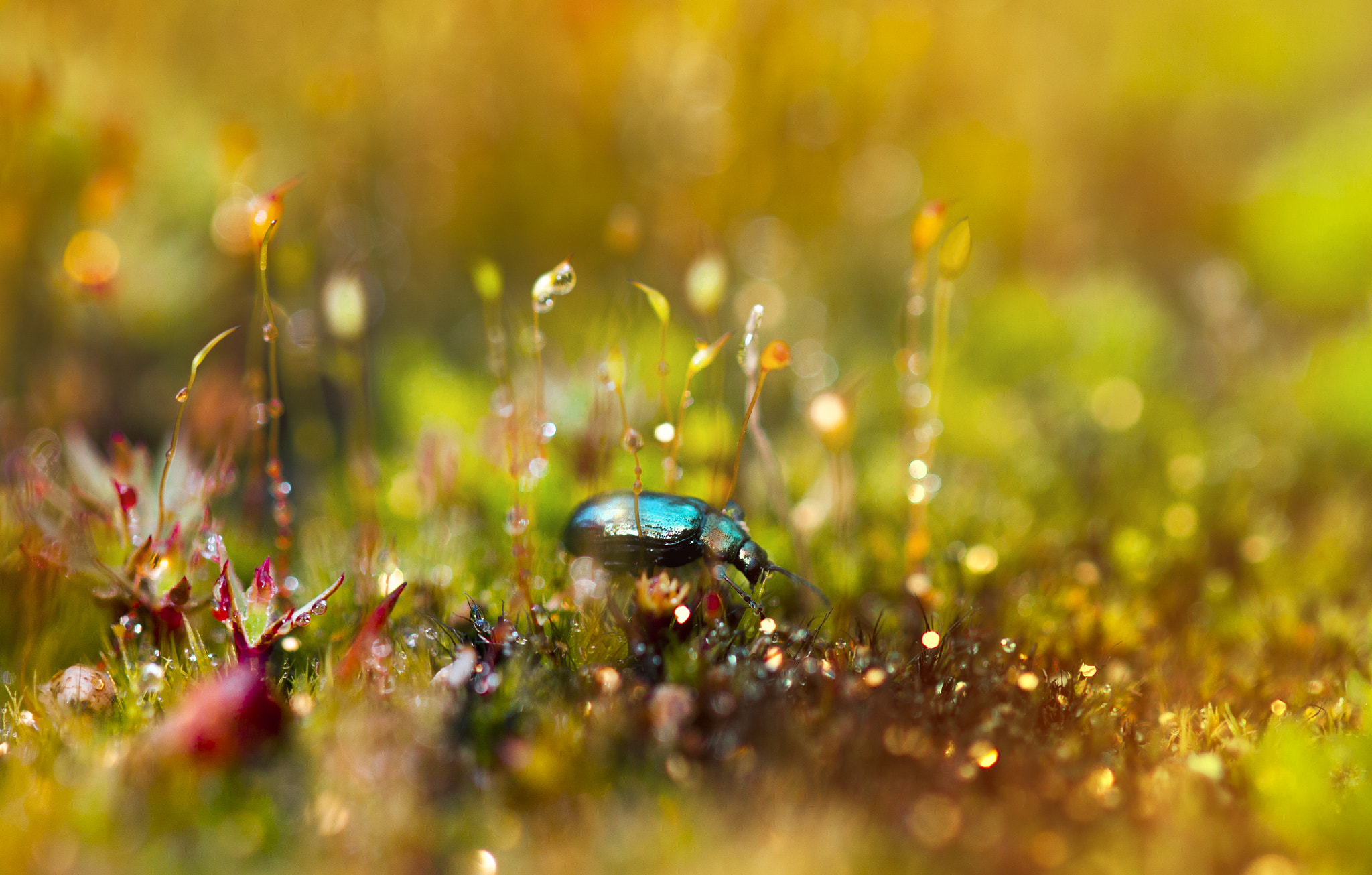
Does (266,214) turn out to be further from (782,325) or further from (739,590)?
(782,325)

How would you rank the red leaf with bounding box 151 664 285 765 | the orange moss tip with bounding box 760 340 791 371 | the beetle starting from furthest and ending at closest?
1. the beetle
2. the orange moss tip with bounding box 760 340 791 371
3. the red leaf with bounding box 151 664 285 765

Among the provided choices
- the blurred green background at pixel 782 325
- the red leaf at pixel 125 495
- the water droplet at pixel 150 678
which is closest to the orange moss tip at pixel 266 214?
the blurred green background at pixel 782 325

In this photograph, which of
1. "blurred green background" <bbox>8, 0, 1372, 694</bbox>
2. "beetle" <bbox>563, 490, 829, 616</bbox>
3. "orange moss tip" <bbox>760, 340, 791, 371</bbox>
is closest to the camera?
"orange moss tip" <bbox>760, 340, 791, 371</bbox>

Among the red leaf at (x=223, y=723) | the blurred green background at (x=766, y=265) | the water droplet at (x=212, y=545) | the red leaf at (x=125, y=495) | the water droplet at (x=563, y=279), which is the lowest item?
the red leaf at (x=223, y=723)

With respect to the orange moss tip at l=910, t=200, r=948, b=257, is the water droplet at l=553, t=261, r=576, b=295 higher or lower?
lower

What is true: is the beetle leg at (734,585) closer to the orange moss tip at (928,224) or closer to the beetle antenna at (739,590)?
the beetle antenna at (739,590)

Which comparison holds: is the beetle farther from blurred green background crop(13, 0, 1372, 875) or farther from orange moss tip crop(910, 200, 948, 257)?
orange moss tip crop(910, 200, 948, 257)

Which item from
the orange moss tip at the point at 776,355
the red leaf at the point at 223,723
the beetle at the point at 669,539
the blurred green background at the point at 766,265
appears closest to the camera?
the red leaf at the point at 223,723

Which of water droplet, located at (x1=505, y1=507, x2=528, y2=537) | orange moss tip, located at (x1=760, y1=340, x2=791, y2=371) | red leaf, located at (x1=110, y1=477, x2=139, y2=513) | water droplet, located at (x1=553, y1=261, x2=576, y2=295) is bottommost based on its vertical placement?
red leaf, located at (x1=110, y1=477, x2=139, y2=513)

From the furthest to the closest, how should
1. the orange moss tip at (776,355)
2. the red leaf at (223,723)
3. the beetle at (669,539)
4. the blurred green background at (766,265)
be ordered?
the blurred green background at (766,265) → the beetle at (669,539) → the orange moss tip at (776,355) → the red leaf at (223,723)

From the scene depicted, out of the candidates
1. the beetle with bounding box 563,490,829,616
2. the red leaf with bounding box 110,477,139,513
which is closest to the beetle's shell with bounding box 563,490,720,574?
the beetle with bounding box 563,490,829,616
